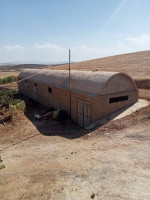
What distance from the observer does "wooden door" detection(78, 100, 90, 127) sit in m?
15.5

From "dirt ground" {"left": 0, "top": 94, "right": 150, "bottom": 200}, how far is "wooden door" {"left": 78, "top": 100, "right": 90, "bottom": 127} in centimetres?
95

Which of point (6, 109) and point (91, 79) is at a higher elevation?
point (91, 79)

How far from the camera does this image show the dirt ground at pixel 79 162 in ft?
24.8

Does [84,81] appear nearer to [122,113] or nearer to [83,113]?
[83,113]

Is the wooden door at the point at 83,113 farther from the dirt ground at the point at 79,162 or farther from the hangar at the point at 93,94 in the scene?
the dirt ground at the point at 79,162

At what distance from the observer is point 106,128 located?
45.4ft

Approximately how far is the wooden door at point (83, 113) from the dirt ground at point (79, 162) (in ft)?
3.12

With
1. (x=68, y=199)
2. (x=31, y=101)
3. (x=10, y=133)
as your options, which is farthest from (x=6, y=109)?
(x=68, y=199)

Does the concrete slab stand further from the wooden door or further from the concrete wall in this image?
the concrete wall

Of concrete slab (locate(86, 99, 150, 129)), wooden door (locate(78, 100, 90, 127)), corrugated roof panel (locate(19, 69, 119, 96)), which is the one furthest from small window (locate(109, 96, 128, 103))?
wooden door (locate(78, 100, 90, 127))

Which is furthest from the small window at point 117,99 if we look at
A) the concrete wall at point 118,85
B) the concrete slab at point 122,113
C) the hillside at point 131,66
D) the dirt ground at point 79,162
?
the hillside at point 131,66

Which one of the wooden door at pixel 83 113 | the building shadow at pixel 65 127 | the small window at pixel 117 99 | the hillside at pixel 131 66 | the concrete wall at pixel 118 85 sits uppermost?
the hillside at pixel 131 66

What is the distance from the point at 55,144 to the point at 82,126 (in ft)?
13.3

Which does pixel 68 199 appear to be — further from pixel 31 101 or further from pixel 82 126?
pixel 31 101
